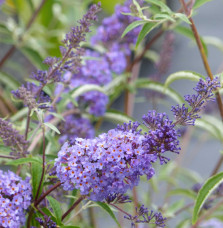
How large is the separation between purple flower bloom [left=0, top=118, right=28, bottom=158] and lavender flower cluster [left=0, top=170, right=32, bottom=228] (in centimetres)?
5

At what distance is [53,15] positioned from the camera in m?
1.98

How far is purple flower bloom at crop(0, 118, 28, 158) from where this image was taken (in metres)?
0.79

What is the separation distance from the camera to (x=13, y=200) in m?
0.77

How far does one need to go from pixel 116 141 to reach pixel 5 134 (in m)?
0.22

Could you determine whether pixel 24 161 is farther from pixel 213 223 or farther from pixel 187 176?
pixel 187 176

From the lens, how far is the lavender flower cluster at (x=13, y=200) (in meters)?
0.73

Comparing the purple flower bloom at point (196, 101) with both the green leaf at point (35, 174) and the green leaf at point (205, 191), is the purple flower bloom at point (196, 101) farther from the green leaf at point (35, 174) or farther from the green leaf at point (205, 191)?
the green leaf at point (35, 174)

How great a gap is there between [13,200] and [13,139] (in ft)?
0.37

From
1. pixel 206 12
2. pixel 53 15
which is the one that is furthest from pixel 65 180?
pixel 206 12

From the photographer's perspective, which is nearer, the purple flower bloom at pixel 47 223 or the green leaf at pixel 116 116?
the purple flower bloom at pixel 47 223

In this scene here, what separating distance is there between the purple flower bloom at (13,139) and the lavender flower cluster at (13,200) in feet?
0.16

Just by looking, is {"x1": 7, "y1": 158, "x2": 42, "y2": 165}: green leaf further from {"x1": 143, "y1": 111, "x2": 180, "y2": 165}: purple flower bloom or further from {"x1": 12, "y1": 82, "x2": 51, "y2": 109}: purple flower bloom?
{"x1": 143, "y1": 111, "x2": 180, "y2": 165}: purple flower bloom

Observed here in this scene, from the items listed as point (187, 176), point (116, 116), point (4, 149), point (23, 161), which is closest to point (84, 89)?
point (116, 116)

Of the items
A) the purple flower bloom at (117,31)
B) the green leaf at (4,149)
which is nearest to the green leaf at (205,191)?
the green leaf at (4,149)
